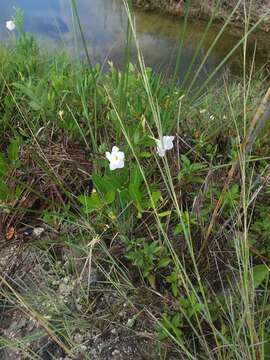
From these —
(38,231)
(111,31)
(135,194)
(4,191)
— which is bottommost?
(111,31)

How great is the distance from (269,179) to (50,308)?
0.62m

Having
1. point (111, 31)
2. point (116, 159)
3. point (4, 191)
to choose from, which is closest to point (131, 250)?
point (116, 159)

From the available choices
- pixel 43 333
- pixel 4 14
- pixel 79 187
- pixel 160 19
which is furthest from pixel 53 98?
pixel 160 19

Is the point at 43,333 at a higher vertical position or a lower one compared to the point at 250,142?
lower

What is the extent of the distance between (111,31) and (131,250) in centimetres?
392

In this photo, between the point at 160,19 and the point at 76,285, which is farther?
the point at 160,19

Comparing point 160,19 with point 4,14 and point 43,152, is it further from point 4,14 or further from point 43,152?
point 43,152

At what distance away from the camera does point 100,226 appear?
1.04 meters

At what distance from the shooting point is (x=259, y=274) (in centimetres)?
93

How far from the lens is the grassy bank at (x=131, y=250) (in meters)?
0.86

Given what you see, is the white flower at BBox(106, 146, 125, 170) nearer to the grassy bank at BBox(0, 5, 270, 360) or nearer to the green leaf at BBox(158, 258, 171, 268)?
the grassy bank at BBox(0, 5, 270, 360)

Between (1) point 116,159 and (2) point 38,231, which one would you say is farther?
(2) point 38,231

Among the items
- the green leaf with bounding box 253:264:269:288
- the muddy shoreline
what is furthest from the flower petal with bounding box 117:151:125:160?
the muddy shoreline

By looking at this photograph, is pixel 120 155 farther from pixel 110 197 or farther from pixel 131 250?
pixel 131 250
